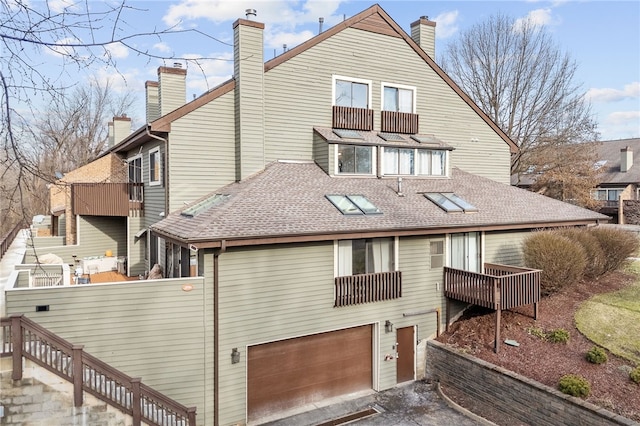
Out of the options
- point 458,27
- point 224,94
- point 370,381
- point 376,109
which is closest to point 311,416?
point 370,381

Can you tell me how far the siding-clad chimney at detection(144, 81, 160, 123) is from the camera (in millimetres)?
18797

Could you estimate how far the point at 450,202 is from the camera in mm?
14734

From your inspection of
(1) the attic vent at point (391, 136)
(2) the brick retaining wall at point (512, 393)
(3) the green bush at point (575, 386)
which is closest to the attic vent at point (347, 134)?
(1) the attic vent at point (391, 136)

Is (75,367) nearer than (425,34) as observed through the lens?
Yes

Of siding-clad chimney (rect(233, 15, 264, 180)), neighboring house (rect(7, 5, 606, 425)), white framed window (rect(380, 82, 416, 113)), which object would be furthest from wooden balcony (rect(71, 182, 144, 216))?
white framed window (rect(380, 82, 416, 113))

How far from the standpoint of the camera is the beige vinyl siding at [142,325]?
29.1ft

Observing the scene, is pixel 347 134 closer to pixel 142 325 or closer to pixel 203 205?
pixel 203 205

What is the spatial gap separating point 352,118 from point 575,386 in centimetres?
1074

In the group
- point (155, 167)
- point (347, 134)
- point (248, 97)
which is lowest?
point (155, 167)

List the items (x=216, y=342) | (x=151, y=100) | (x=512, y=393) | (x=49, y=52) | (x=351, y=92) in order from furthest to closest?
(x=151, y=100) < (x=351, y=92) < (x=512, y=393) < (x=216, y=342) < (x=49, y=52)

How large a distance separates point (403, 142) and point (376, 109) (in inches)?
68.5

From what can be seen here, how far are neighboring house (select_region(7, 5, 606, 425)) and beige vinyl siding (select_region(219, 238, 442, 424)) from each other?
39mm

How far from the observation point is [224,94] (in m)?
13.6

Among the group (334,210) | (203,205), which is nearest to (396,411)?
(334,210)
